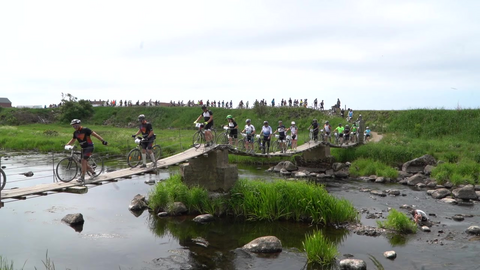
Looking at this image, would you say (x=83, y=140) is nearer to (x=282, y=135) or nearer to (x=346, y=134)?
(x=282, y=135)

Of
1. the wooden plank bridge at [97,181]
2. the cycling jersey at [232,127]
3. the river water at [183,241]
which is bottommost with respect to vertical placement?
the river water at [183,241]

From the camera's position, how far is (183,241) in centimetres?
1650

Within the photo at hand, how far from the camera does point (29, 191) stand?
1255 cm

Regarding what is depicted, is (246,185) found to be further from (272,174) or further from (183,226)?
(272,174)

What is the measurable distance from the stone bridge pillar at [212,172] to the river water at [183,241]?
95.9 inches

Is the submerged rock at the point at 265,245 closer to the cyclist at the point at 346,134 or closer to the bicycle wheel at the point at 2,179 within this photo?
the bicycle wheel at the point at 2,179

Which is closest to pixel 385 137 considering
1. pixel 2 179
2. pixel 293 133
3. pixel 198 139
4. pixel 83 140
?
pixel 293 133

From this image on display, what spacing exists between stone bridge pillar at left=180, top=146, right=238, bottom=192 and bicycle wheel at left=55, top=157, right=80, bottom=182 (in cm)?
745

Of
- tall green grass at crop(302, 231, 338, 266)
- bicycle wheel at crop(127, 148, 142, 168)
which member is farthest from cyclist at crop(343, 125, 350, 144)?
tall green grass at crop(302, 231, 338, 266)

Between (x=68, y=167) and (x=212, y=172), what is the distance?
8.42m

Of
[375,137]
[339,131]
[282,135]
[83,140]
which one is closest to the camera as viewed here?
[83,140]

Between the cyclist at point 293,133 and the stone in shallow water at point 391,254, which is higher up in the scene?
the cyclist at point 293,133

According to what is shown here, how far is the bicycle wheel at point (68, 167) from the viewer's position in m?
14.4

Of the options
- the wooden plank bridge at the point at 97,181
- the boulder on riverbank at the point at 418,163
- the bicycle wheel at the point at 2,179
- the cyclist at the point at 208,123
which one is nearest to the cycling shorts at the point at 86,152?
the wooden plank bridge at the point at 97,181
